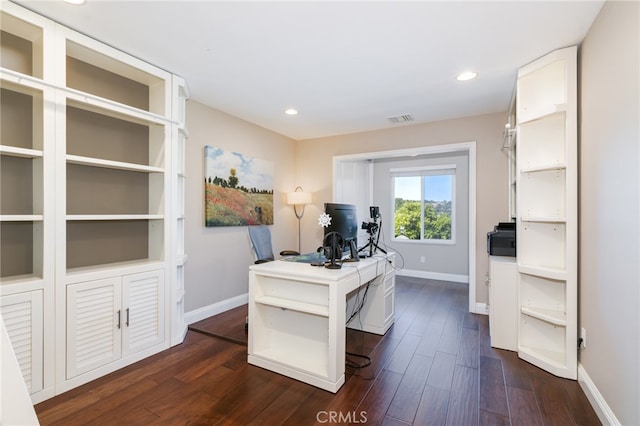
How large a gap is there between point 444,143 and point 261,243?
279 centimetres

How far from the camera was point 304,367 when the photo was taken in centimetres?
224

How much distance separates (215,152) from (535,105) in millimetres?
3323

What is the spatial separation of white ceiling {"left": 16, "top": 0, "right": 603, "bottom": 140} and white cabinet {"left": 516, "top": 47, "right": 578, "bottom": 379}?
29 centimetres

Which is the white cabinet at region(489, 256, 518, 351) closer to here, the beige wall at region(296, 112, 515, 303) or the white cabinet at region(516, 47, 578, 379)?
the white cabinet at region(516, 47, 578, 379)

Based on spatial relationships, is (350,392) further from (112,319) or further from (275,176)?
(275,176)

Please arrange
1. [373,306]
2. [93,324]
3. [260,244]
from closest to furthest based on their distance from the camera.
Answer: [93,324], [373,306], [260,244]

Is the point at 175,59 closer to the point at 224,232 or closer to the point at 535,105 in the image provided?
the point at 224,232

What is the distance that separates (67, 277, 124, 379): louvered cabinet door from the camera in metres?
2.12

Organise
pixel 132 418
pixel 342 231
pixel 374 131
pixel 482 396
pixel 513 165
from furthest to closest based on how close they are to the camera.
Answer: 1. pixel 374 131
2. pixel 513 165
3. pixel 342 231
4. pixel 482 396
5. pixel 132 418

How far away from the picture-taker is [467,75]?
2773 mm

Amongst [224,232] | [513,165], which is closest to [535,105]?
[513,165]

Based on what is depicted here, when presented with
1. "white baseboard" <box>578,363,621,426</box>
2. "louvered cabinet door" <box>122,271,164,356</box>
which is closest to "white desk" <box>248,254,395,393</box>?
"louvered cabinet door" <box>122,271,164,356</box>

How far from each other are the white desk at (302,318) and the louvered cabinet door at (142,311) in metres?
0.88

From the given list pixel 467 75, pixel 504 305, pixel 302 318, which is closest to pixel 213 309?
pixel 302 318
